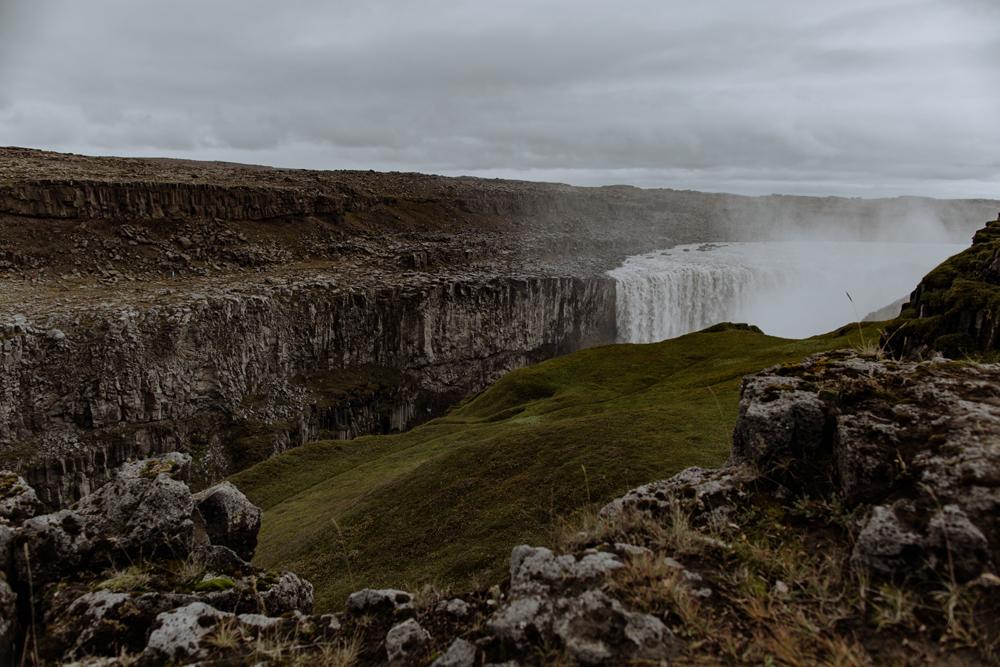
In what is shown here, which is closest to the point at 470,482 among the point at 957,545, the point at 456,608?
the point at 456,608

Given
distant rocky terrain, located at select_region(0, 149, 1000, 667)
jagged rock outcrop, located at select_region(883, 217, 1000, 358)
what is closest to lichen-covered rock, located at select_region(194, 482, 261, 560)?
distant rocky terrain, located at select_region(0, 149, 1000, 667)

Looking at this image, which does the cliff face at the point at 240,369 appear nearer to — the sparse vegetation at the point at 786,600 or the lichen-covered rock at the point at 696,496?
the lichen-covered rock at the point at 696,496

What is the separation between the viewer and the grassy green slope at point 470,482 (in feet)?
62.2

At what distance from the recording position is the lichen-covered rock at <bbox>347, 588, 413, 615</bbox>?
312 inches

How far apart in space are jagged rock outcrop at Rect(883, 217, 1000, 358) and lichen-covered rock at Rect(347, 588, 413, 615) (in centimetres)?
1189

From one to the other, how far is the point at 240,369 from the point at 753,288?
98.1m

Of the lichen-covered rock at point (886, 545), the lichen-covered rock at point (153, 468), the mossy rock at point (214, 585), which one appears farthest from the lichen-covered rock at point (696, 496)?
the lichen-covered rock at point (153, 468)

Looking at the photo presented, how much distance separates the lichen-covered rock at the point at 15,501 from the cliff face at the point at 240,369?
47.2m

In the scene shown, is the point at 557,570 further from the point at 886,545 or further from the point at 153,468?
the point at 153,468

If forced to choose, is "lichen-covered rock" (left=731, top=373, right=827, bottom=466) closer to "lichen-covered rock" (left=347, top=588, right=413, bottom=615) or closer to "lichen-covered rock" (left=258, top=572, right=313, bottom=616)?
"lichen-covered rock" (left=347, top=588, right=413, bottom=615)

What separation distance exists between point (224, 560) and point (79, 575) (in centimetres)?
206

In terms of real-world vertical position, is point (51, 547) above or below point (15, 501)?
below

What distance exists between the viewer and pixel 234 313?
200 ft

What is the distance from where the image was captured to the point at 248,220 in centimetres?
8019
